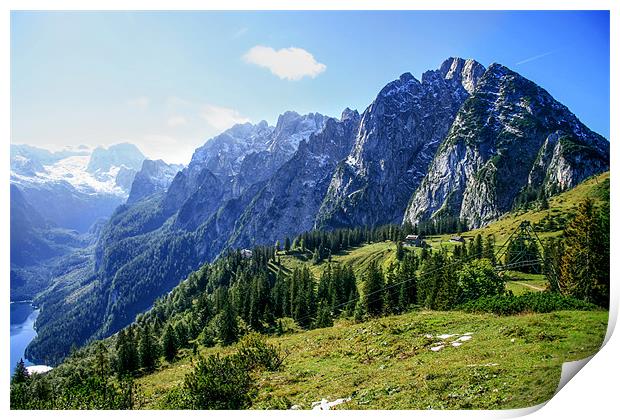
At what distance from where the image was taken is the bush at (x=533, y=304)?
32.3m

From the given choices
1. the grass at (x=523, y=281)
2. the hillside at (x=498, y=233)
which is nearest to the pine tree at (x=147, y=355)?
the grass at (x=523, y=281)

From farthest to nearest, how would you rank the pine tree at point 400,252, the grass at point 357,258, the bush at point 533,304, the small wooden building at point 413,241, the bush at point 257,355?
the small wooden building at point 413,241 → the grass at point 357,258 → the pine tree at point 400,252 → the bush at point 533,304 → the bush at point 257,355

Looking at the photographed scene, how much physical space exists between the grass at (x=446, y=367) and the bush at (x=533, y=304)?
125 cm

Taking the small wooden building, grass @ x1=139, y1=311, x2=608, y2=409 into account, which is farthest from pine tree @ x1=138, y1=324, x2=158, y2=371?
the small wooden building

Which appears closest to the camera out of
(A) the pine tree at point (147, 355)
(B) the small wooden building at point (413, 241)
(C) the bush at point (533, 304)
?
(C) the bush at point (533, 304)

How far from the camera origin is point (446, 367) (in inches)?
968

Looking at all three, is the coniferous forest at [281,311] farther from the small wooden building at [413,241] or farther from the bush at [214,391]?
the small wooden building at [413,241]

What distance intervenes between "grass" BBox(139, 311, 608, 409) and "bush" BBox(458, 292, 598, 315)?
1.25m

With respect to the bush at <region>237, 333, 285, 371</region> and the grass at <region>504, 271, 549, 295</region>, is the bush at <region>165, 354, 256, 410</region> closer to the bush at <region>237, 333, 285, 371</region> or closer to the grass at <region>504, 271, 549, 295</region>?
the bush at <region>237, 333, 285, 371</region>

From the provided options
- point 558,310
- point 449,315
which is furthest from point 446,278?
point 558,310

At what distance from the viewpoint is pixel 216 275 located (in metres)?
156

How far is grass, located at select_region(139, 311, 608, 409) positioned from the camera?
72.5 ft
